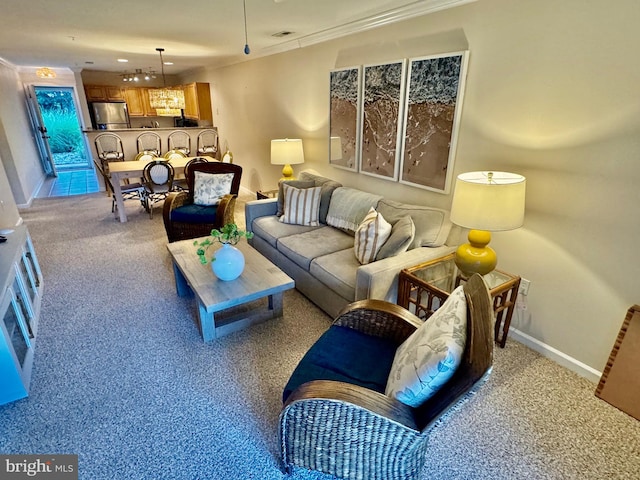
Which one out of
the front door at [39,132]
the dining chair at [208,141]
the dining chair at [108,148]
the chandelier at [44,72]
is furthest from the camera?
the front door at [39,132]

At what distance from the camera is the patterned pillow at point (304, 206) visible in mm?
3322

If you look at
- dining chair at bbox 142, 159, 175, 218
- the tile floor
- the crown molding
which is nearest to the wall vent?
the crown molding

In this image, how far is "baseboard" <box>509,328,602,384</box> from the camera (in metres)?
2.01

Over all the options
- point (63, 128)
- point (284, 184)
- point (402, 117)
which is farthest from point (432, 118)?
point (63, 128)

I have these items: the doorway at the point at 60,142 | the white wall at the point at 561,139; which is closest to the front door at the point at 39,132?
the doorway at the point at 60,142

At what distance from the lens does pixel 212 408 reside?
6.00 feet

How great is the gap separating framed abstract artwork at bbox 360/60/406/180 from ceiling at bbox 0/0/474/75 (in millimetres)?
397

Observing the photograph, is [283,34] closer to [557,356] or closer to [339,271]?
[339,271]

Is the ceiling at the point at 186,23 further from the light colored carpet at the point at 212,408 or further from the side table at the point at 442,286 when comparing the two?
the light colored carpet at the point at 212,408

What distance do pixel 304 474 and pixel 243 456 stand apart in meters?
0.30

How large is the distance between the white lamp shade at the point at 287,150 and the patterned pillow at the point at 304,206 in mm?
748

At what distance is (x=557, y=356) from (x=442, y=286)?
81 cm

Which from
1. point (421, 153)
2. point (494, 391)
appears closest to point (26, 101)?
point (421, 153)

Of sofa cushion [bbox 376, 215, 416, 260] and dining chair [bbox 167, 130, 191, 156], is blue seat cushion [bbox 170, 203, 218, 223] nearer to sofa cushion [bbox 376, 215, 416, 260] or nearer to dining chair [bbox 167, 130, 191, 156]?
sofa cushion [bbox 376, 215, 416, 260]
